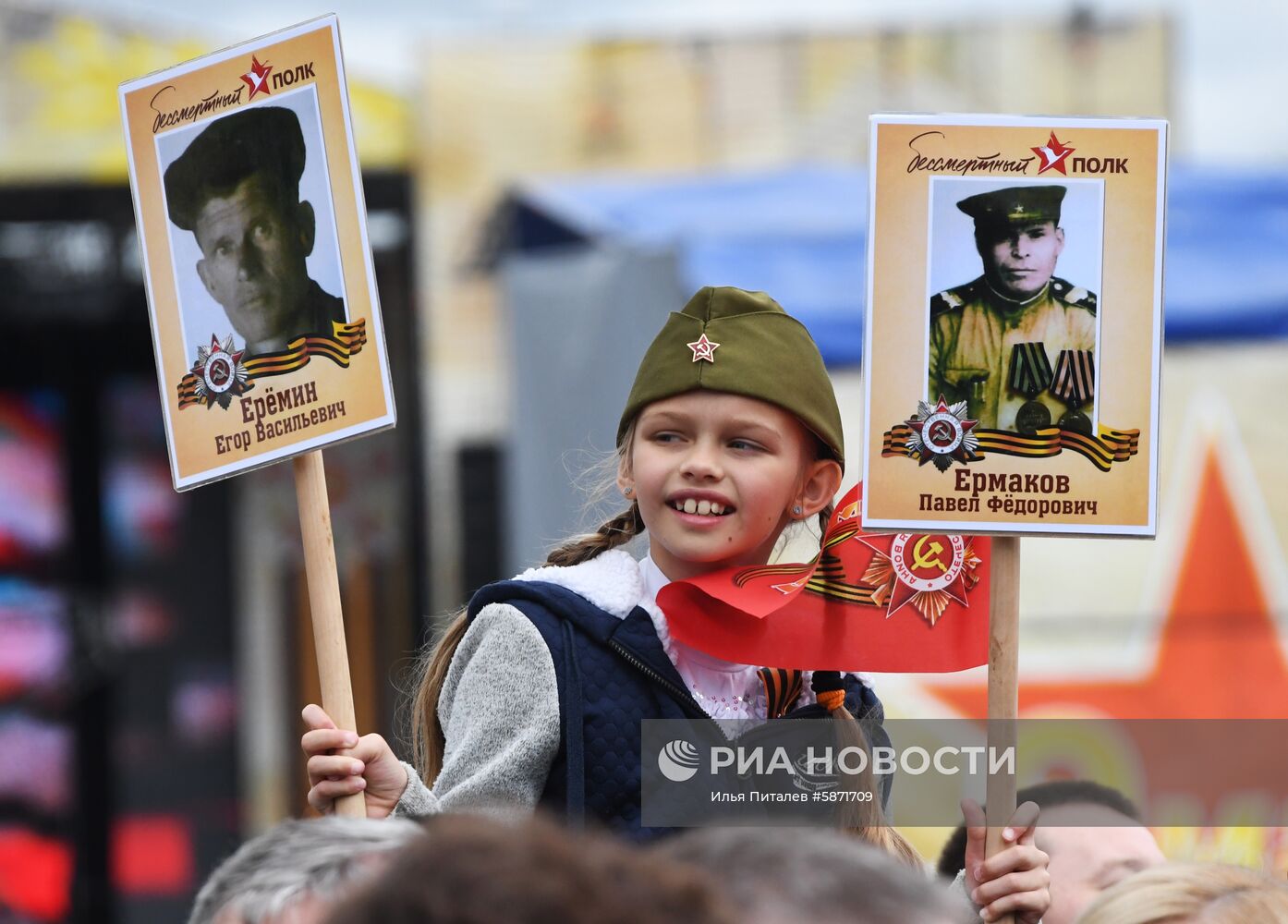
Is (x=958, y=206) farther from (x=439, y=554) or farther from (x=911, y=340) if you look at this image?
(x=439, y=554)

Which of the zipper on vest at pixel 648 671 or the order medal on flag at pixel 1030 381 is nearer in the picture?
the order medal on flag at pixel 1030 381

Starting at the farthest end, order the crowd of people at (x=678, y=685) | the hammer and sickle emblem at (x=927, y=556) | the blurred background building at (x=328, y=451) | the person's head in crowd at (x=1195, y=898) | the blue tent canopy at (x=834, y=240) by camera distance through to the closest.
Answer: the blurred background building at (x=328, y=451)
the blue tent canopy at (x=834, y=240)
the hammer and sickle emblem at (x=927, y=556)
the crowd of people at (x=678, y=685)
the person's head in crowd at (x=1195, y=898)

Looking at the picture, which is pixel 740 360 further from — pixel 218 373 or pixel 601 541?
pixel 218 373

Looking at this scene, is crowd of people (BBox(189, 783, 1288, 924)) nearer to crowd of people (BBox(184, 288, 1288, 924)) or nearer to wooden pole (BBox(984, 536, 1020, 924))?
crowd of people (BBox(184, 288, 1288, 924))

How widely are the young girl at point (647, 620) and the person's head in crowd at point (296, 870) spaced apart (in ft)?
1.62

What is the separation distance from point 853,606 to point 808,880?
118 cm

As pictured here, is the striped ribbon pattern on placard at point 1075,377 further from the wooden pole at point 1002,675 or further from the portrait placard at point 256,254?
the portrait placard at point 256,254

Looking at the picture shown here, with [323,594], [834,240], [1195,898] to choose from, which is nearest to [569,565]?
[323,594]

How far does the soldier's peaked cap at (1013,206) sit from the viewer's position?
1993 millimetres

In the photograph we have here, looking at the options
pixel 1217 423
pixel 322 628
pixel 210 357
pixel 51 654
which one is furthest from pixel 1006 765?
pixel 51 654

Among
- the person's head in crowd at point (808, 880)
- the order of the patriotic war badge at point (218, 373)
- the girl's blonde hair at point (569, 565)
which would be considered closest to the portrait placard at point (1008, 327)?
the girl's blonde hair at point (569, 565)

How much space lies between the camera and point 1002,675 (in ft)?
6.41

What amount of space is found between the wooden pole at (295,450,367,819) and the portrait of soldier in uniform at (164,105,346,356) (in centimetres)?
17

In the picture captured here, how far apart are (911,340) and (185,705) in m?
5.55
